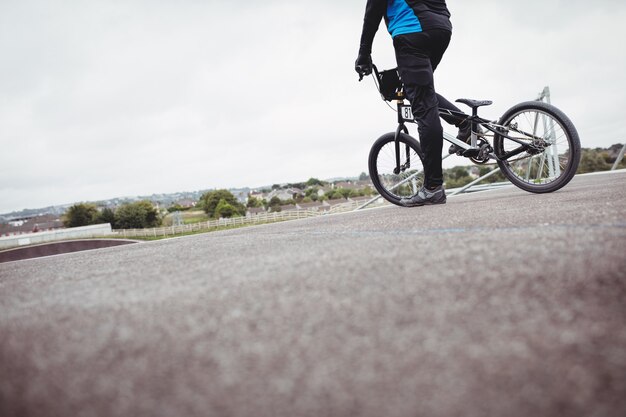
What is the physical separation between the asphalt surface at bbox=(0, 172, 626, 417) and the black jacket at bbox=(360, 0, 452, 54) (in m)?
2.11

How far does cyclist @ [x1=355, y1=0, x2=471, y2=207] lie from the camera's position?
2410 millimetres

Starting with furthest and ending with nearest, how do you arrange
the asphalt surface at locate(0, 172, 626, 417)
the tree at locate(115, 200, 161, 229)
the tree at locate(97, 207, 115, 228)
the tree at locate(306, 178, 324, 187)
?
the tree at locate(306, 178, 324, 187)
the tree at locate(97, 207, 115, 228)
the tree at locate(115, 200, 161, 229)
the asphalt surface at locate(0, 172, 626, 417)

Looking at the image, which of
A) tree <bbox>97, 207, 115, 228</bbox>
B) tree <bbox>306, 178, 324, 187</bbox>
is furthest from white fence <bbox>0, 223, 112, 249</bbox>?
tree <bbox>306, 178, 324, 187</bbox>

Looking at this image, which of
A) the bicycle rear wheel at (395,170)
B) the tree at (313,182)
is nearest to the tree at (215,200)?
the tree at (313,182)

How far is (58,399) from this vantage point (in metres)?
0.40

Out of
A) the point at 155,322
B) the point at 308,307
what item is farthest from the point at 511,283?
the point at 155,322

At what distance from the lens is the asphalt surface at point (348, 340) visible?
35 centimetres

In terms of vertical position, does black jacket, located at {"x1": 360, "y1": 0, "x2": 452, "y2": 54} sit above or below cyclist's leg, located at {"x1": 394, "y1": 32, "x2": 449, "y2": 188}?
above

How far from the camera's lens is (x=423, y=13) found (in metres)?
2.41

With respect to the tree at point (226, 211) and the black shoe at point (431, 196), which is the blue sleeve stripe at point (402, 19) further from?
the tree at point (226, 211)

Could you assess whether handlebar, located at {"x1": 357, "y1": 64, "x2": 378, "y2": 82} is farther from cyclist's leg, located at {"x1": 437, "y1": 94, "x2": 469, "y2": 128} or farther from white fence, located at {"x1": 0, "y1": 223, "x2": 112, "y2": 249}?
white fence, located at {"x1": 0, "y1": 223, "x2": 112, "y2": 249}

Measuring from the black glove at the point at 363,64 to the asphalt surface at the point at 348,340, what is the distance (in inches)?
95.9

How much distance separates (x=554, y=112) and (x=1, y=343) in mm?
3054

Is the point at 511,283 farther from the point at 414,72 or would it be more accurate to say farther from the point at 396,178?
the point at 396,178
